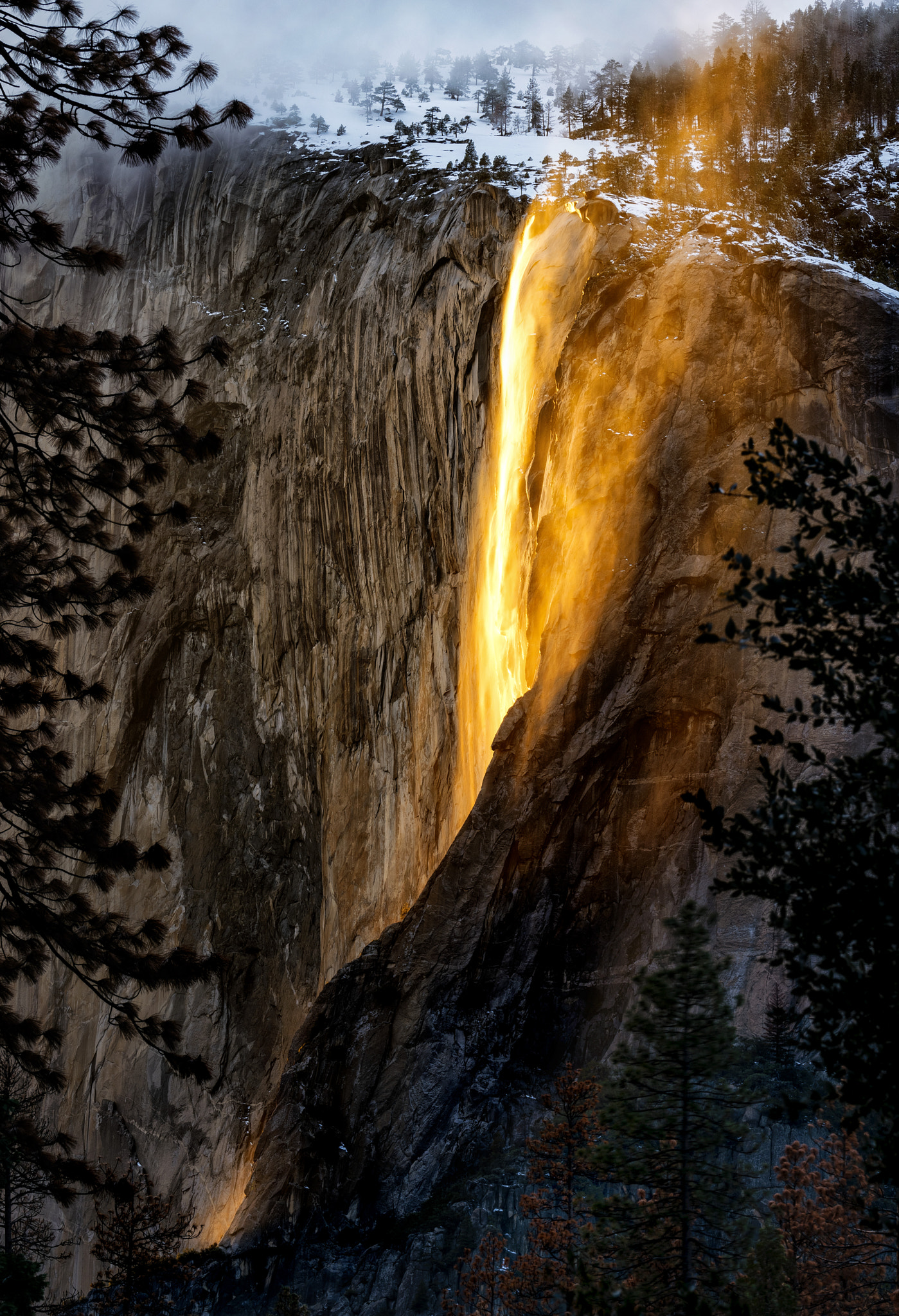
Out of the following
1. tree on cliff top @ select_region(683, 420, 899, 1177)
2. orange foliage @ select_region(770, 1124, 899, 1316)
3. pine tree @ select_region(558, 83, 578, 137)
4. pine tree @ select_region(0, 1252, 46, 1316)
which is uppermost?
pine tree @ select_region(558, 83, 578, 137)

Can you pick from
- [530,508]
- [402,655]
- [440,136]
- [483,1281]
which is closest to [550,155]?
[440,136]

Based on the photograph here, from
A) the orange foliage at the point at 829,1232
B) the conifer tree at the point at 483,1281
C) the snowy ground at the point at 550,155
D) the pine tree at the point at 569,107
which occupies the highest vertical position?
the pine tree at the point at 569,107

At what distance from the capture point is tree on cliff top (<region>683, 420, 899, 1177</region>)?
5855 mm

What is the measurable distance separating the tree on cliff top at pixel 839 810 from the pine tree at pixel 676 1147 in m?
5.54

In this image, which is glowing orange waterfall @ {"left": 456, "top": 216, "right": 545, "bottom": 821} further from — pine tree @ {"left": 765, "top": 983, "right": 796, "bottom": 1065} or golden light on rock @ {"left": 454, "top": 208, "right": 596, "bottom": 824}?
pine tree @ {"left": 765, "top": 983, "right": 796, "bottom": 1065}

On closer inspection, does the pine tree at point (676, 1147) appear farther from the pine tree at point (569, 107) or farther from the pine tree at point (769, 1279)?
the pine tree at point (569, 107)

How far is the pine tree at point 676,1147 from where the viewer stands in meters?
11.5

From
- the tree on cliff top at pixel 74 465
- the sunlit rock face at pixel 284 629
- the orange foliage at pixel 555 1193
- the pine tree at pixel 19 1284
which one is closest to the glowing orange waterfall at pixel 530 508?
the sunlit rock face at pixel 284 629

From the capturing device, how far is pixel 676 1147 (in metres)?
12.0

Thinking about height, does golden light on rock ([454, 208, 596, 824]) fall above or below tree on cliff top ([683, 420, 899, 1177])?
above

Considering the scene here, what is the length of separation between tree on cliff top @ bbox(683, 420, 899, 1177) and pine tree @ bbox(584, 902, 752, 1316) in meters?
5.54

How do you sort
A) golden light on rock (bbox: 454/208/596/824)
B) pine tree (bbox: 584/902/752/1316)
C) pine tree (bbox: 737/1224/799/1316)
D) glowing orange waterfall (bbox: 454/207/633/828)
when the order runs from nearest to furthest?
pine tree (bbox: 737/1224/799/1316)
pine tree (bbox: 584/902/752/1316)
glowing orange waterfall (bbox: 454/207/633/828)
golden light on rock (bbox: 454/208/596/824)

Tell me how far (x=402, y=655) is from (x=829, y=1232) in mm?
17782

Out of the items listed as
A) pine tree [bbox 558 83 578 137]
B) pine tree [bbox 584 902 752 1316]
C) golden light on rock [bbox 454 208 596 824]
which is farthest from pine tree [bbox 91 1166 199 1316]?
pine tree [bbox 558 83 578 137]
